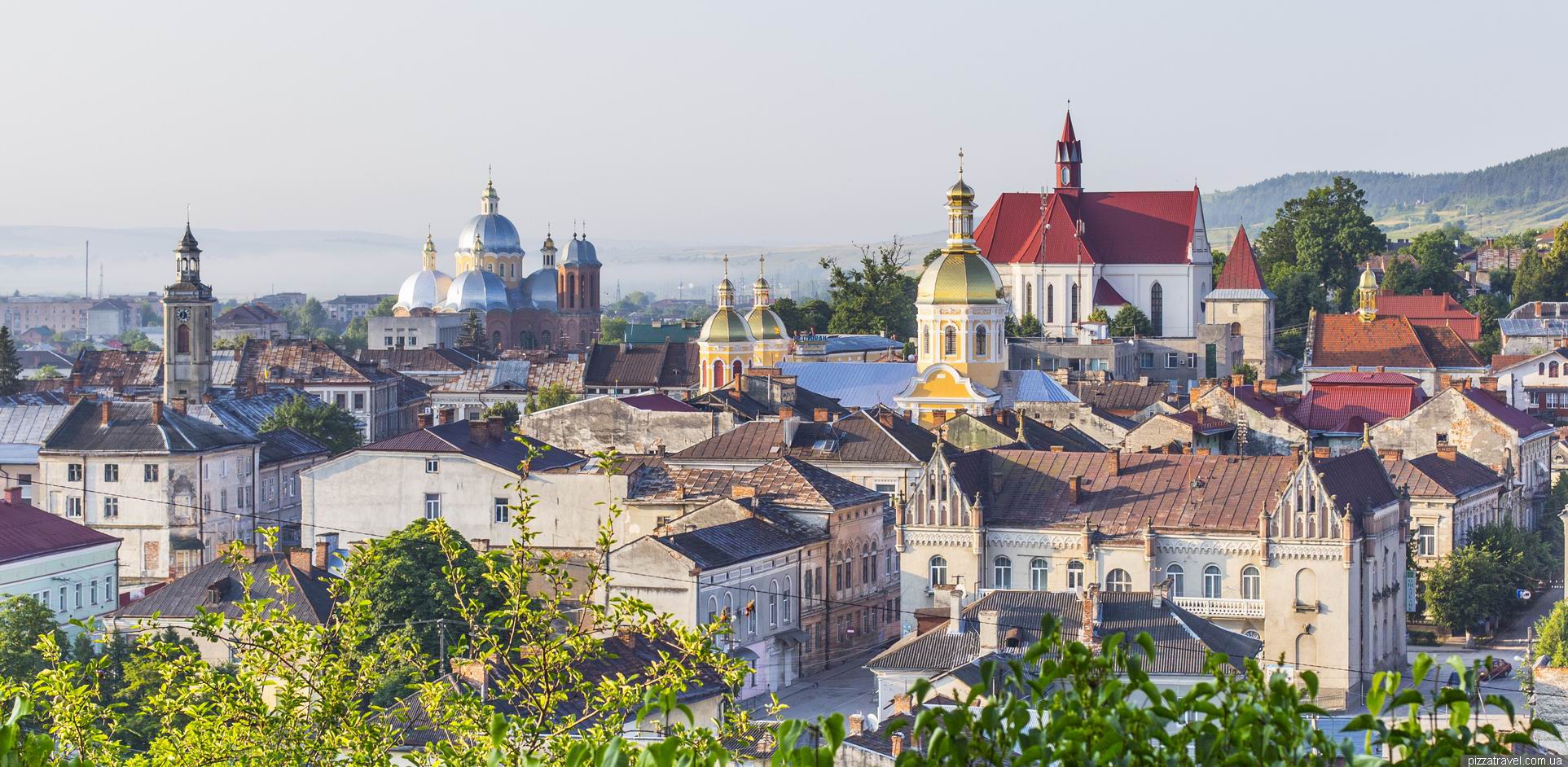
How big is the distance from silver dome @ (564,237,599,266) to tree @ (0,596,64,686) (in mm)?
135681

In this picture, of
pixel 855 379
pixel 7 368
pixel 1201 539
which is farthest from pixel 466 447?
pixel 7 368

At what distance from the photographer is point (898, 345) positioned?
12181cm

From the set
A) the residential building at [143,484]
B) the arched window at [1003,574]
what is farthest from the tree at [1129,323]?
the arched window at [1003,574]

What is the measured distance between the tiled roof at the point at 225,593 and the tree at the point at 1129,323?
73.2 meters

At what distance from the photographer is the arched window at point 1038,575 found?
52750 millimetres

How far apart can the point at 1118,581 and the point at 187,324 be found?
2697 inches

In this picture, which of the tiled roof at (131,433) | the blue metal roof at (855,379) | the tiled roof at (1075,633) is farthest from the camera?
the blue metal roof at (855,379)

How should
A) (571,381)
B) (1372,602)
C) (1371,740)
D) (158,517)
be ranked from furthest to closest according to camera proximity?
(571,381)
(158,517)
(1372,602)
(1371,740)

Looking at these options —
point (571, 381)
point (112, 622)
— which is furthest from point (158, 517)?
point (571, 381)

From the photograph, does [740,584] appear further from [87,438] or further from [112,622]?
[87,438]

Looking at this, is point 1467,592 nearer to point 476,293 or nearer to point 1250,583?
point 1250,583

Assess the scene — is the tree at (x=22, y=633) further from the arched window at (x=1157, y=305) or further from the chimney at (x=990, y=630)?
the arched window at (x=1157, y=305)

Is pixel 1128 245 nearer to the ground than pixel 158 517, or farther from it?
farther from it

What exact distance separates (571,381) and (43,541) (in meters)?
60.6
